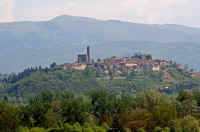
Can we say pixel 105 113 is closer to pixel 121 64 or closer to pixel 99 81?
pixel 99 81

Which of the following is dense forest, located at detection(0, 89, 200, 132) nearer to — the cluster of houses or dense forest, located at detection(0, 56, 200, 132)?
dense forest, located at detection(0, 56, 200, 132)

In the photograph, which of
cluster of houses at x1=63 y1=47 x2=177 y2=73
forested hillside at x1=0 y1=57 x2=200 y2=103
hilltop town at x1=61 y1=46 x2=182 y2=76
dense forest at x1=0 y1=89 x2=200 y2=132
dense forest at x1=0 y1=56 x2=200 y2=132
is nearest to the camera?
dense forest at x1=0 y1=89 x2=200 y2=132

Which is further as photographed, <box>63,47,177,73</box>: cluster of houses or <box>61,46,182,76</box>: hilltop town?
<box>63,47,177,73</box>: cluster of houses

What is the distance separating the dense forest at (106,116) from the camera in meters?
45.6

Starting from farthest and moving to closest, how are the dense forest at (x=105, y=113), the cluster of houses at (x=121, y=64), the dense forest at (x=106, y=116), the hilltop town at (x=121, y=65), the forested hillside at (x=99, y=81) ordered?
the cluster of houses at (x=121, y=64), the hilltop town at (x=121, y=65), the forested hillside at (x=99, y=81), the dense forest at (x=105, y=113), the dense forest at (x=106, y=116)

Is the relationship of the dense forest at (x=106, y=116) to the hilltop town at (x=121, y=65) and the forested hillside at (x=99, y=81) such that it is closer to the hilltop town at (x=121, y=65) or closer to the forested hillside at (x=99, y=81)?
the forested hillside at (x=99, y=81)

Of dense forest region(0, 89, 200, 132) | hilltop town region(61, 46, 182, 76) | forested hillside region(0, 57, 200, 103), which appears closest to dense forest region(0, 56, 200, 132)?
dense forest region(0, 89, 200, 132)

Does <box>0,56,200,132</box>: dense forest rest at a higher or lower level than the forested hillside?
higher

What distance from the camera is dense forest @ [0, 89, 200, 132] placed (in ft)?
150

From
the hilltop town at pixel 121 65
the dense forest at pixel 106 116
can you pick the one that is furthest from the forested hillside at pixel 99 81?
the dense forest at pixel 106 116

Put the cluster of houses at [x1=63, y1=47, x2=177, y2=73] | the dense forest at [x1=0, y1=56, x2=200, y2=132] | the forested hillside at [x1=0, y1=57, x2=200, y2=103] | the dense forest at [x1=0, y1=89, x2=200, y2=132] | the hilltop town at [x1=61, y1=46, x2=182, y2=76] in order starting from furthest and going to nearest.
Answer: the cluster of houses at [x1=63, y1=47, x2=177, y2=73] < the hilltop town at [x1=61, y1=46, x2=182, y2=76] < the forested hillside at [x1=0, y1=57, x2=200, y2=103] < the dense forest at [x1=0, y1=56, x2=200, y2=132] < the dense forest at [x1=0, y1=89, x2=200, y2=132]

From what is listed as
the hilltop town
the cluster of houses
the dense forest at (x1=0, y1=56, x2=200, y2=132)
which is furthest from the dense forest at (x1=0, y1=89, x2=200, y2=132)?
the cluster of houses

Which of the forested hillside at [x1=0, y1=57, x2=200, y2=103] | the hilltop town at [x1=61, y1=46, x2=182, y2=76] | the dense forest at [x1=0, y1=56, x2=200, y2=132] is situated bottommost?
the forested hillside at [x1=0, y1=57, x2=200, y2=103]

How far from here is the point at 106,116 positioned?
5547 centimetres
